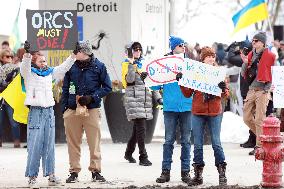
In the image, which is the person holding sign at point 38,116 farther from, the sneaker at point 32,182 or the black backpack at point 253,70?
the black backpack at point 253,70

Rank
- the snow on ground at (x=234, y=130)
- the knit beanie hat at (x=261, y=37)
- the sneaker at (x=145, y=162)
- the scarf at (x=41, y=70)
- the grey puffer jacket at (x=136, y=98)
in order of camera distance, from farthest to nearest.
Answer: the snow on ground at (x=234, y=130), the knit beanie hat at (x=261, y=37), the grey puffer jacket at (x=136, y=98), the sneaker at (x=145, y=162), the scarf at (x=41, y=70)

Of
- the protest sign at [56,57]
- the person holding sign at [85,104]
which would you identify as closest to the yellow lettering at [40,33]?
the person holding sign at [85,104]

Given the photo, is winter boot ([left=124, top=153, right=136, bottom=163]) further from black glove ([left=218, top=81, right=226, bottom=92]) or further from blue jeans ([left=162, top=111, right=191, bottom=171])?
black glove ([left=218, top=81, right=226, bottom=92])

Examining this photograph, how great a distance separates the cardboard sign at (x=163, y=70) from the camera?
14.0m

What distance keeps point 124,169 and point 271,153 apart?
9.97 feet

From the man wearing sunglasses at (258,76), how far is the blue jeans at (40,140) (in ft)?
14.2

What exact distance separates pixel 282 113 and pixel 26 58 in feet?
31.8

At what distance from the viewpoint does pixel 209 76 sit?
13.7 metres

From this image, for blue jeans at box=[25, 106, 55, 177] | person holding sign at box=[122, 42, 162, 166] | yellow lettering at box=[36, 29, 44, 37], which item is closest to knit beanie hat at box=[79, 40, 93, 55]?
yellow lettering at box=[36, 29, 44, 37]

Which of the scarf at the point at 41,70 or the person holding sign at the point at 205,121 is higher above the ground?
the scarf at the point at 41,70

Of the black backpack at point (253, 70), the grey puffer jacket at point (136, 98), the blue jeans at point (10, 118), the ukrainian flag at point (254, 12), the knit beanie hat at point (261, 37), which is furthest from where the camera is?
the ukrainian flag at point (254, 12)

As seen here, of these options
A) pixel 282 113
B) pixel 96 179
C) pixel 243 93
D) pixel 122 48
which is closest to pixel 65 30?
pixel 96 179

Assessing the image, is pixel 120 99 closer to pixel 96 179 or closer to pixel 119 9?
pixel 119 9

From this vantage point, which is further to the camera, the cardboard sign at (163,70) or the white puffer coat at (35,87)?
the cardboard sign at (163,70)
